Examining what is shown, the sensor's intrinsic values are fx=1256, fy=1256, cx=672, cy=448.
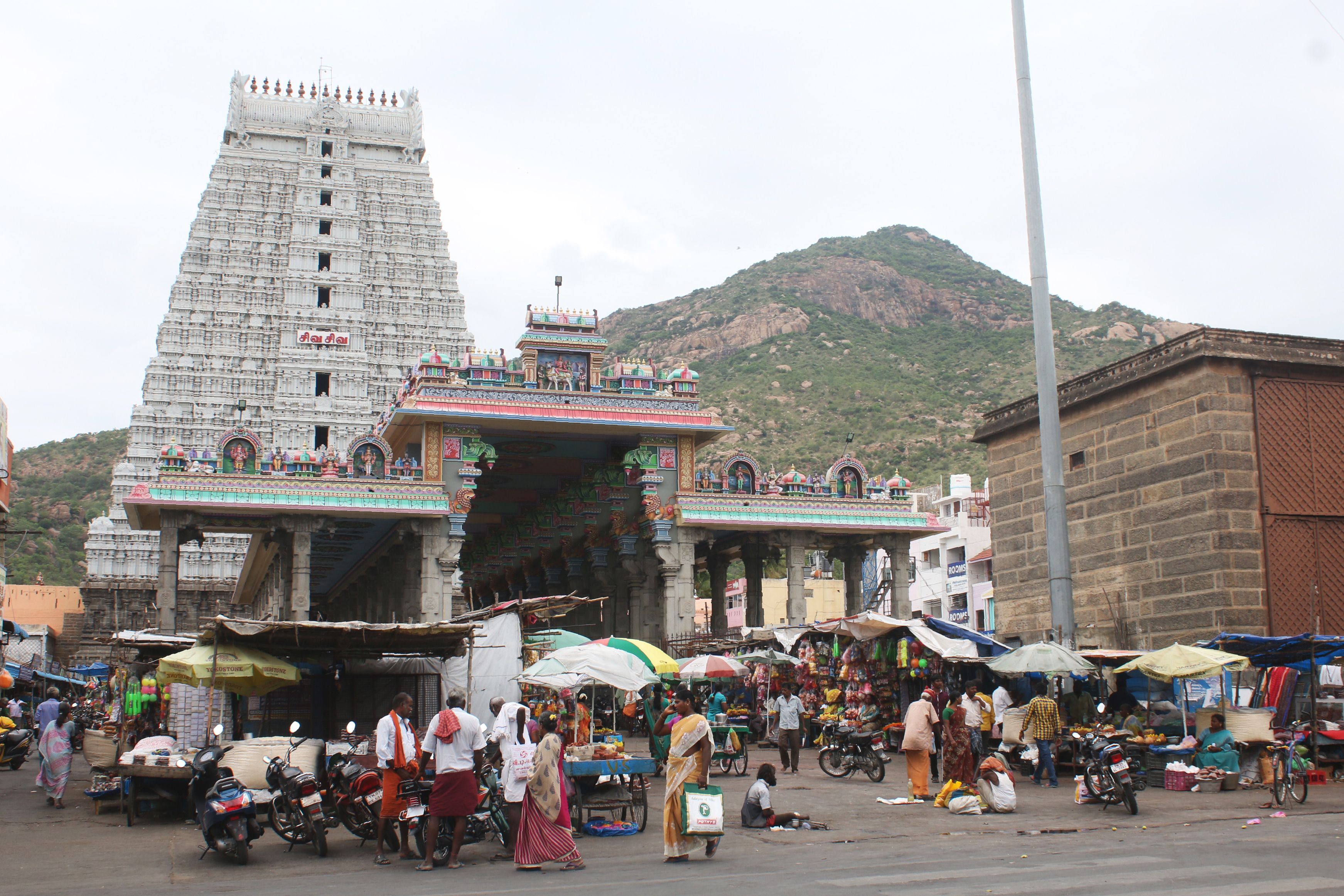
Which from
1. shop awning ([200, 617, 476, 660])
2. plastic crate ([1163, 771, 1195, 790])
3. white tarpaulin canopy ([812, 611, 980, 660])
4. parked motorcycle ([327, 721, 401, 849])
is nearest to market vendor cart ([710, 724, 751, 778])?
white tarpaulin canopy ([812, 611, 980, 660])

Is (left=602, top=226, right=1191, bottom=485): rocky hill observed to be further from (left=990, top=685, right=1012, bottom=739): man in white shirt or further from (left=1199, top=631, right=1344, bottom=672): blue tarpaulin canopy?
(left=1199, top=631, right=1344, bottom=672): blue tarpaulin canopy

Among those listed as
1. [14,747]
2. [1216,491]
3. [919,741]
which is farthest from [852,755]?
[14,747]

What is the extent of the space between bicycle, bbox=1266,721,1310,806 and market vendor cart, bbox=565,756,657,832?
276 inches

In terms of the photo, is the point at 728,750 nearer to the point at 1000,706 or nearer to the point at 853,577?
the point at 1000,706

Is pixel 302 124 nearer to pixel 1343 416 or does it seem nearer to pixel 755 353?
pixel 755 353

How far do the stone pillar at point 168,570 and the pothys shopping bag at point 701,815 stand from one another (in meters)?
20.8

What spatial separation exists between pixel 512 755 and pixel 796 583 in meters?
23.4

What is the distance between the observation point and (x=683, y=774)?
36.8ft

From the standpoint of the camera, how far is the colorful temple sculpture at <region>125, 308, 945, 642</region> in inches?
1189

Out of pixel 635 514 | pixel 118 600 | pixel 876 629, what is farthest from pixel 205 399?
pixel 876 629

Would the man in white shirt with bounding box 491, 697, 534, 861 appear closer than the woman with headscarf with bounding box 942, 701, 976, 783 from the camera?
Yes

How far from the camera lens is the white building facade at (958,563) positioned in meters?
53.7

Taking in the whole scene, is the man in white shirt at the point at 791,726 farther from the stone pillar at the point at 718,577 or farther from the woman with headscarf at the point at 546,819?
the stone pillar at the point at 718,577

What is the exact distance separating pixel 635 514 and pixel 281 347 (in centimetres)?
2831
